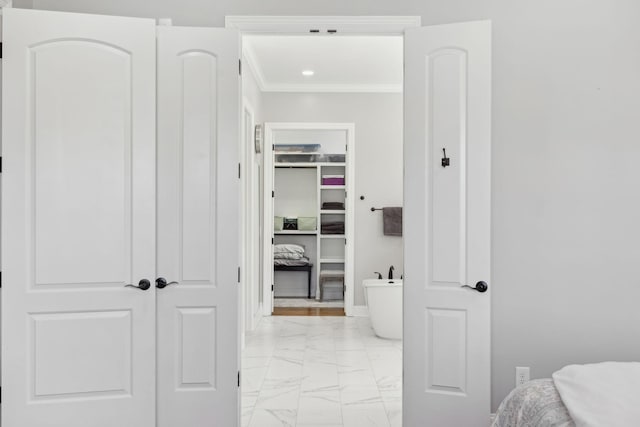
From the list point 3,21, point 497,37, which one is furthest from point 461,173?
point 3,21

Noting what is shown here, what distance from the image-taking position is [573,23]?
8.62 ft

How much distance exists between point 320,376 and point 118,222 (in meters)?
2.11

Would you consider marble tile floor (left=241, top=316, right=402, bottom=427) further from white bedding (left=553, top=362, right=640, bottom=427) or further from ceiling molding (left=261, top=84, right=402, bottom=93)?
ceiling molding (left=261, top=84, right=402, bottom=93)

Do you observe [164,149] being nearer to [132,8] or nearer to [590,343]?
[132,8]

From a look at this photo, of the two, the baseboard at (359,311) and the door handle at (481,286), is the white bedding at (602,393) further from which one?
the baseboard at (359,311)

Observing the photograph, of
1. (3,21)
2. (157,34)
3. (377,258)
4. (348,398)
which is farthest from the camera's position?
(377,258)

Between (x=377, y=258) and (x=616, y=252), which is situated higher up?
(x=616, y=252)

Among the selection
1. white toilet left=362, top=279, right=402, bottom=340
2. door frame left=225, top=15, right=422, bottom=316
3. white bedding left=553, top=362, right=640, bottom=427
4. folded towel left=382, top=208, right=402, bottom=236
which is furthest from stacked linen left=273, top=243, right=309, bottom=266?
white bedding left=553, top=362, right=640, bottom=427

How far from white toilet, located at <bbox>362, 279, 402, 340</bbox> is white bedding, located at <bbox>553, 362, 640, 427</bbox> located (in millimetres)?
3228

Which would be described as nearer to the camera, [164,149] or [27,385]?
[27,385]

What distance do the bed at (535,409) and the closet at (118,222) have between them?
1426 millimetres

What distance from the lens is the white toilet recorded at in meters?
4.92

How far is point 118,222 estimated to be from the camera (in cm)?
246

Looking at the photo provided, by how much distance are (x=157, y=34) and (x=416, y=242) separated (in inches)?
72.2
